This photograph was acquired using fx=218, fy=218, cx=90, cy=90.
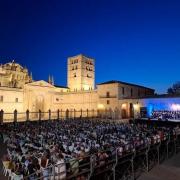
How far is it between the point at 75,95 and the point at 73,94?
78 cm

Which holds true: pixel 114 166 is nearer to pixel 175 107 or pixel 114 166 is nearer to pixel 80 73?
pixel 175 107

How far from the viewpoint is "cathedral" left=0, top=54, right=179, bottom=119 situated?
45.7m

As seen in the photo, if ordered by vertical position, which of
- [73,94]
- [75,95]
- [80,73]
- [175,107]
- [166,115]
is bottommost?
[166,115]

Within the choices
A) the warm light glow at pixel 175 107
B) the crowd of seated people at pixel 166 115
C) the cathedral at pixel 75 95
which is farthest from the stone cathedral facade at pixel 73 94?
the warm light glow at pixel 175 107

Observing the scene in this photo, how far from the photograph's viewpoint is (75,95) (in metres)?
58.0

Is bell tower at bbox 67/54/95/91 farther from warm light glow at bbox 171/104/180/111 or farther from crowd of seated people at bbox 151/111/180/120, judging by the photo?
warm light glow at bbox 171/104/180/111

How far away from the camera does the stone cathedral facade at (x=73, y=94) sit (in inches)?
1820

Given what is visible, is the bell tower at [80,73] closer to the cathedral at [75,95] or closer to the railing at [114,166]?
the cathedral at [75,95]

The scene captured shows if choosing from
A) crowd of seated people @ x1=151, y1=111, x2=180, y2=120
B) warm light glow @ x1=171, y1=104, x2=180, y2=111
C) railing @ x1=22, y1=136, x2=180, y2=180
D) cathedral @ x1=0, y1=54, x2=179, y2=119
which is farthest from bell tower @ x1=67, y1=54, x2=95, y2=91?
railing @ x1=22, y1=136, x2=180, y2=180

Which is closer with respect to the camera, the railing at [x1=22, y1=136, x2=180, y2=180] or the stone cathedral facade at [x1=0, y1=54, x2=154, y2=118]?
the railing at [x1=22, y1=136, x2=180, y2=180]

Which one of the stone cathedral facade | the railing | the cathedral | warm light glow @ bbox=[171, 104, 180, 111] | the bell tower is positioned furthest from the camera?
the bell tower

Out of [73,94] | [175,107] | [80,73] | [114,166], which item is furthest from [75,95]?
[114,166]

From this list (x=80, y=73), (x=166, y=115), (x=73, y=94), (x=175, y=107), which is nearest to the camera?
(x=166, y=115)

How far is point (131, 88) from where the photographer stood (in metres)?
50.4
